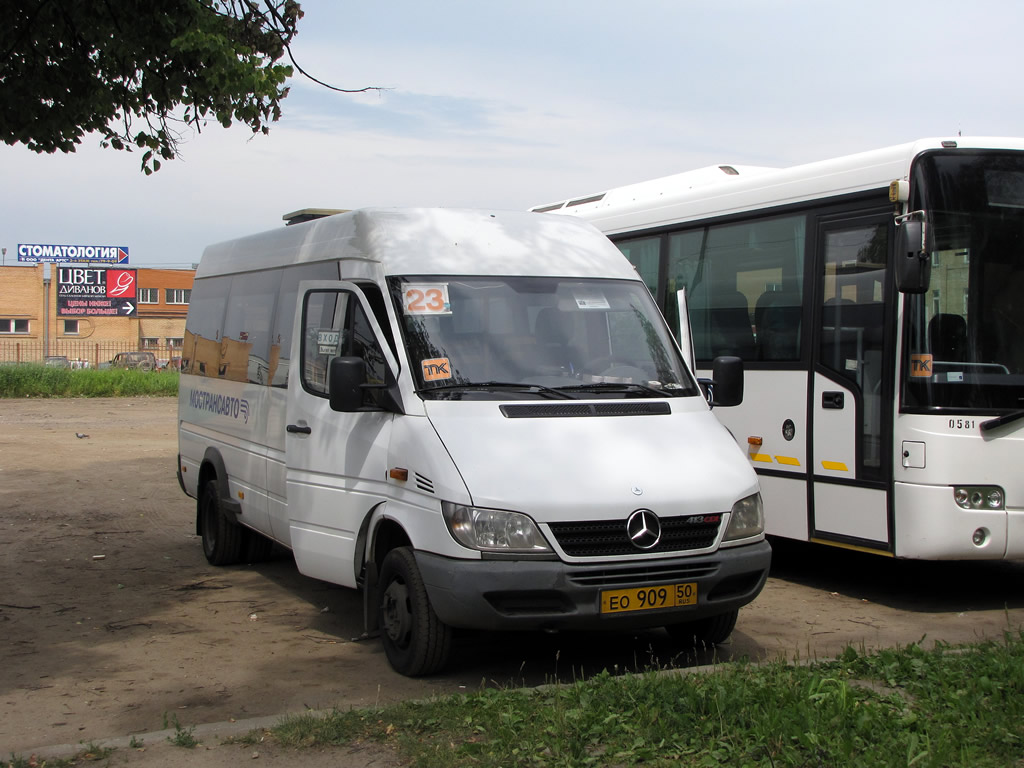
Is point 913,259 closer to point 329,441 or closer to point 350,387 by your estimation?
point 350,387

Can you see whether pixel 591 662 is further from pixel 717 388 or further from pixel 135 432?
pixel 135 432

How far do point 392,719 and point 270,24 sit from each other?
270 inches

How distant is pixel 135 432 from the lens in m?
24.1

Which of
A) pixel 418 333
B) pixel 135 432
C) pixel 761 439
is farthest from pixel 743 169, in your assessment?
pixel 135 432

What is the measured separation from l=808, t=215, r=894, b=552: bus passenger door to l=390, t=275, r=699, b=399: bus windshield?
1.73 meters

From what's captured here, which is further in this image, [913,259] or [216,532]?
[216,532]

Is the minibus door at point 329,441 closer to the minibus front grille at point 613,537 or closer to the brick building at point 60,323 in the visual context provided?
the minibus front grille at point 613,537

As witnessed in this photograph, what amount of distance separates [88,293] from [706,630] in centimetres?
6517

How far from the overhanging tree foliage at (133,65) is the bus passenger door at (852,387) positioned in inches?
190

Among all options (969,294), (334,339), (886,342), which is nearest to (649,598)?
(334,339)

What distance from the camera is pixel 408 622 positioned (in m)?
6.45

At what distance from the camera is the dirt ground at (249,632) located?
6180mm

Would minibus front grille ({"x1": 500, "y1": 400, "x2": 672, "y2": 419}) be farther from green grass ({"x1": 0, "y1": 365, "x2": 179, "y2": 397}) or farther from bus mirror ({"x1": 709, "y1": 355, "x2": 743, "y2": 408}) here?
green grass ({"x1": 0, "y1": 365, "x2": 179, "y2": 397})

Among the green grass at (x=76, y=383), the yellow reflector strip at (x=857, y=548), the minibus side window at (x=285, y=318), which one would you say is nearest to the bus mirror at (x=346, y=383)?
the minibus side window at (x=285, y=318)
